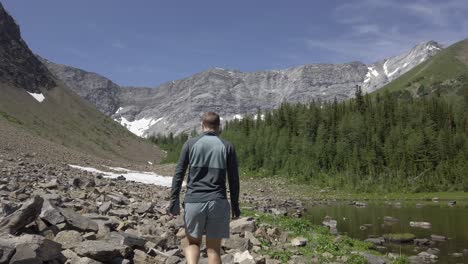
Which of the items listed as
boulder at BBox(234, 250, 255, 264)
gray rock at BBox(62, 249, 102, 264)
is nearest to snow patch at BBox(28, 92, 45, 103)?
boulder at BBox(234, 250, 255, 264)

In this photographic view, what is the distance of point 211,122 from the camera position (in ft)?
29.8

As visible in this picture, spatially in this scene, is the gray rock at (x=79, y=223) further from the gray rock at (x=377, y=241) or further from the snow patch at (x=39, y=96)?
the snow patch at (x=39, y=96)

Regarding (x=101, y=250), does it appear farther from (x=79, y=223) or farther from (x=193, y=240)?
(x=193, y=240)

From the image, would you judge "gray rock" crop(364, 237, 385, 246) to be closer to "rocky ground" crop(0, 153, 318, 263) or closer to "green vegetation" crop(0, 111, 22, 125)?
"rocky ground" crop(0, 153, 318, 263)

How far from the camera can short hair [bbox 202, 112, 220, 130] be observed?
358 inches

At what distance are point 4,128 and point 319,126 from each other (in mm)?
84067

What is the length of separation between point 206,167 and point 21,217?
15.9ft

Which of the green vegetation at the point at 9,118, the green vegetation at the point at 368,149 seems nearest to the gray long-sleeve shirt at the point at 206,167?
the green vegetation at the point at 368,149

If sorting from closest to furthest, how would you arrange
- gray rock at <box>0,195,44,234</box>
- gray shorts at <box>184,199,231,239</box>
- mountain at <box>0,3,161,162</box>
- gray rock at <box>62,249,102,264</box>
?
gray shorts at <box>184,199,231,239</box>
gray rock at <box>62,249,102,264</box>
gray rock at <box>0,195,44,234</box>
mountain at <box>0,3,161,162</box>

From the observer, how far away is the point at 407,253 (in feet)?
77.9

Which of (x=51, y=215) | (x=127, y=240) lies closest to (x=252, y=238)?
(x=127, y=240)

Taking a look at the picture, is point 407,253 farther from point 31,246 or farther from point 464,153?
point 464,153

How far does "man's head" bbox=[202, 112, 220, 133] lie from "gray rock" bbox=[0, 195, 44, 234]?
4757 millimetres

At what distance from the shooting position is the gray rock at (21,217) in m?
9.87
